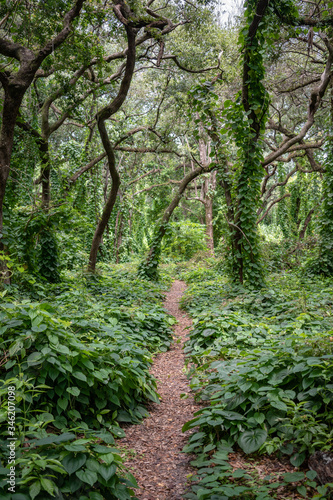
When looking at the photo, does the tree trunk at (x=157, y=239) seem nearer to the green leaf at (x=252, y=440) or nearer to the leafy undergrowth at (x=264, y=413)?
the leafy undergrowth at (x=264, y=413)

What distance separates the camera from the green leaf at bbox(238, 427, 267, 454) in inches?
96.6

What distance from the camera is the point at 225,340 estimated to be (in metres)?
4.36

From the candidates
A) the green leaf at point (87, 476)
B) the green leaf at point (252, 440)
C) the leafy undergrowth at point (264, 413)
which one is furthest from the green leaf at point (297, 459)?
the green leaf at point (87, 476)

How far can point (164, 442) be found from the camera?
3.03 meters

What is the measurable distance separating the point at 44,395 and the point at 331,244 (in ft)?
25.0

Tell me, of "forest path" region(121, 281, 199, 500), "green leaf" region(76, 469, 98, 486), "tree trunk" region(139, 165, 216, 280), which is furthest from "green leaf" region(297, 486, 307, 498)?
"tree trunk" region(139, 165, 216, 280)

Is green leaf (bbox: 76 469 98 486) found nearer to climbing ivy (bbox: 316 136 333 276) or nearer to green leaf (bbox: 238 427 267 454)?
green leaf (bbox: 238 427 267 454)

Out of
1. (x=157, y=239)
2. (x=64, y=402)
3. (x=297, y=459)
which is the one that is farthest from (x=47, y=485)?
(x=157, y=239)

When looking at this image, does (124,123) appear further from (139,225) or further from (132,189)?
(139,225)

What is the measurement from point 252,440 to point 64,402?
1.47 metres

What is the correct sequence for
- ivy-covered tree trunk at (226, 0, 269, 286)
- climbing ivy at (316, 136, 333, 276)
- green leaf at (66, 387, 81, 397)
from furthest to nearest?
1. climbing ivy at (316, 136, 333, 276)
2. ivy-covered tree trunk at (226, 0, 269, 286)
3. green leaf at (66, 387, 81, 397)

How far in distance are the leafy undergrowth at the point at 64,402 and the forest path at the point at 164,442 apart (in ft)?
0.43

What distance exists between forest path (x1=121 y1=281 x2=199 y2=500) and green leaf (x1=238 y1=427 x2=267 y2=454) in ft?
1.55

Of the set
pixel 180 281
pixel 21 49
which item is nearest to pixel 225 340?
pixel 21 49
